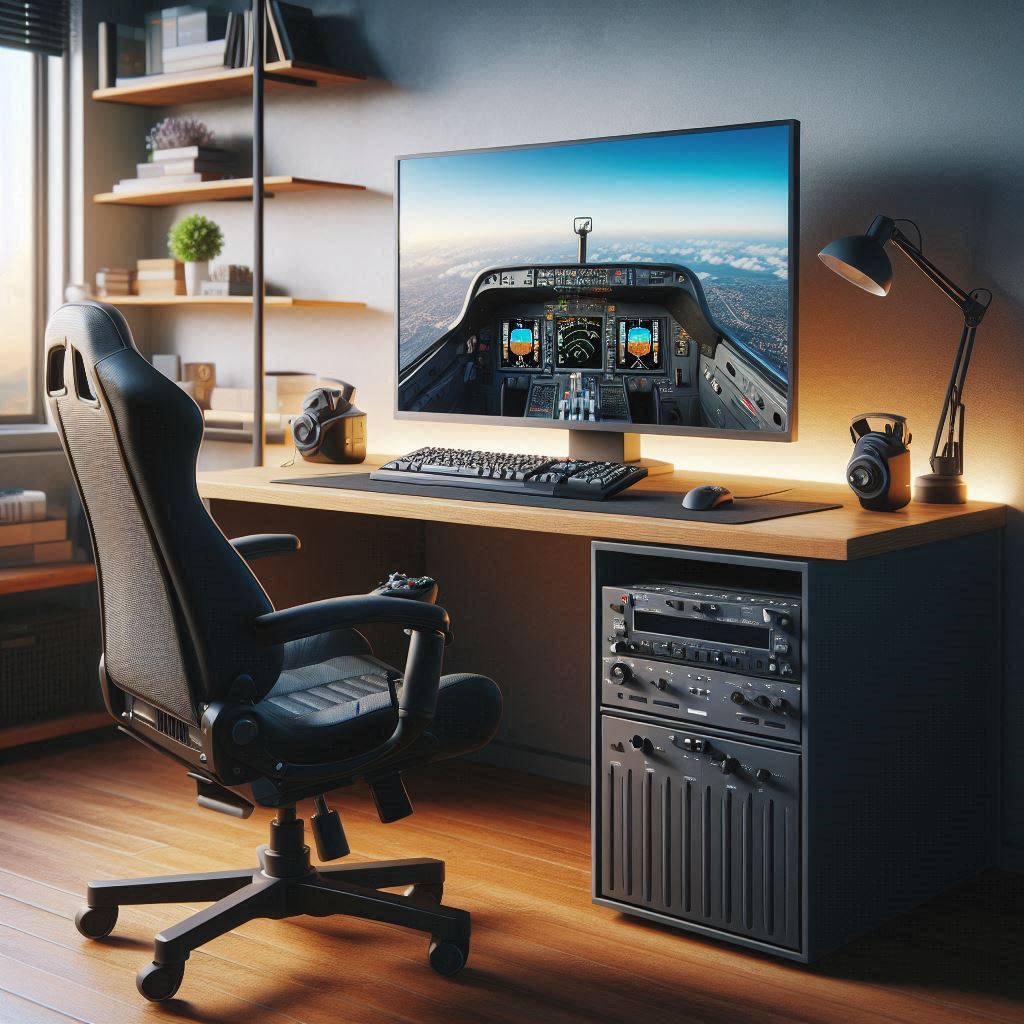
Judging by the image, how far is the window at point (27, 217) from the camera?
3.96m

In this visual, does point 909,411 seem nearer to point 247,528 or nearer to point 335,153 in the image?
point 247,528

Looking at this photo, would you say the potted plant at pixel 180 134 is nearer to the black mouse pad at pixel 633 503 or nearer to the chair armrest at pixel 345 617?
the black mouse pad at pixel 633 503

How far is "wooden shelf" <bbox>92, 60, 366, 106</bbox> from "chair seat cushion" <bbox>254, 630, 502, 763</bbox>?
1.62m

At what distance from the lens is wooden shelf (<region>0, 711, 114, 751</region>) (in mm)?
3468

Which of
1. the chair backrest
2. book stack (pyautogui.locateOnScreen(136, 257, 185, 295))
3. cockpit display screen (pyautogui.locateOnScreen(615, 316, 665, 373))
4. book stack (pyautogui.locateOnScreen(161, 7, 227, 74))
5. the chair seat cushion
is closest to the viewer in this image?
the chair backrest

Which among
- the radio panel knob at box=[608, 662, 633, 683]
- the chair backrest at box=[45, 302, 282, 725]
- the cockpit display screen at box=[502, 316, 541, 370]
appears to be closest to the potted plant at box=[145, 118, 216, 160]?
the cockpit display screen at box=[502, 316, 541, 370]

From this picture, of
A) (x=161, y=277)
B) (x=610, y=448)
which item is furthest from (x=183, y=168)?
(x=610, y=448)

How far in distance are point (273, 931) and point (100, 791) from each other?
3.15 ft

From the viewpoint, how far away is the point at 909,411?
8.98 feet

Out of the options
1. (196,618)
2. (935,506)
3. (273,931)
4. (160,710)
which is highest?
(935,506)

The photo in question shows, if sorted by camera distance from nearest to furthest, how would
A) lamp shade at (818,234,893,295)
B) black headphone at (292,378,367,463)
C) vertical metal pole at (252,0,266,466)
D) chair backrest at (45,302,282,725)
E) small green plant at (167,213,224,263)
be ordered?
1. chair backrest at (45,302,282,725)
2. lamp shade at (818,234,893,295)
3. black headphone at (292,378,367,463)
4. vertical metal pole at (252,0,266,466)
5. small green plant at (167,213,224,263)

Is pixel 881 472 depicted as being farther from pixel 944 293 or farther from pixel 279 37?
pixel 279 37

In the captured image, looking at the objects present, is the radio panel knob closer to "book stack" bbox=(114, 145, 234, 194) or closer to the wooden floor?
the wooden floor

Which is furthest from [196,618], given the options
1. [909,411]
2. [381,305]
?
[381,305]
